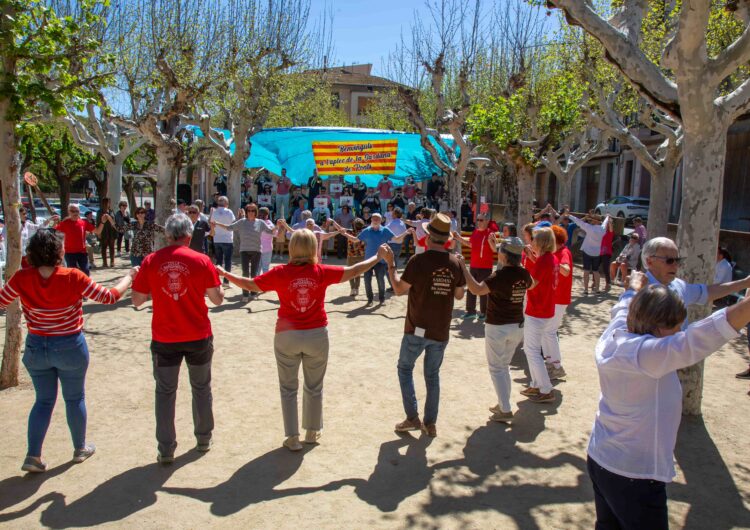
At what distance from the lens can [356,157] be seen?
18953mm

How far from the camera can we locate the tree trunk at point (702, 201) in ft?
17.2

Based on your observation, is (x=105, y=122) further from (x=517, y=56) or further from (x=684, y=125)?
(x=684, y=125)

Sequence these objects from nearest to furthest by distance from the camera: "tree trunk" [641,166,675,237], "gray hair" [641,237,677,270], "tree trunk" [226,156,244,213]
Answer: "gray hair" [641,237,677,270], "tree trunk" [641,166,675,237], "tree trunk" [226,156,244,213]

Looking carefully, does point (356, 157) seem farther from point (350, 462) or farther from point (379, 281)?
point (350, 462)

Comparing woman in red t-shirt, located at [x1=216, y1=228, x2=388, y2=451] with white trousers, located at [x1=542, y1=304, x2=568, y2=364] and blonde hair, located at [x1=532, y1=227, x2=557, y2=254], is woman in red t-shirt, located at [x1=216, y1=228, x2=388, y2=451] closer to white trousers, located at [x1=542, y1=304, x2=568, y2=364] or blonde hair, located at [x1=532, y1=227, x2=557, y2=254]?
blonde hair, located at [x1=532, y1=227, x2=557, y2=254]

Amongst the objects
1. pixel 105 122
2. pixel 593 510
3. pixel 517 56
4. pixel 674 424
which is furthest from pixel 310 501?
pixel 105 122

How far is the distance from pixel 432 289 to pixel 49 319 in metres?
2.66

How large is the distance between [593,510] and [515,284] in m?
1.89

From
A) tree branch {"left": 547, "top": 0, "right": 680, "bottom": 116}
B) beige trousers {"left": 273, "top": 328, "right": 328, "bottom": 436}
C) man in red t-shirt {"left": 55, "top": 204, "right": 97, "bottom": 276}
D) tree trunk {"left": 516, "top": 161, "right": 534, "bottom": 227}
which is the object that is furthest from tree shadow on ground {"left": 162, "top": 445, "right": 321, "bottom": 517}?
tree trunk {"left": 516, "top": 161, "right": 534, "bottom": 227}

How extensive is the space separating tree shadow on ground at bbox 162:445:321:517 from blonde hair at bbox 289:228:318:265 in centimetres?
145

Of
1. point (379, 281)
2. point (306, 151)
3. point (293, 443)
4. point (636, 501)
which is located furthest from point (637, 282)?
point (306, 151)

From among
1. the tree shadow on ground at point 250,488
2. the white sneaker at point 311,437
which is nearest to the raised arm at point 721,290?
the tree shadow on ground at point 250,488

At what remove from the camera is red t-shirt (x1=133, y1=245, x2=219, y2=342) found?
4102 mm

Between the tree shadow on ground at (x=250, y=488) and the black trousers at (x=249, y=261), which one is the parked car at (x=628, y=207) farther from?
the tree shadow on ground at (x=250, y=488)
